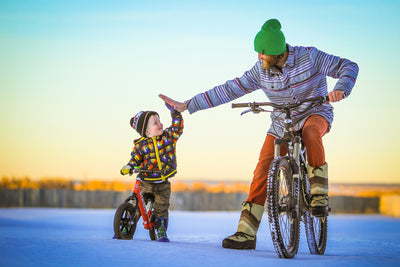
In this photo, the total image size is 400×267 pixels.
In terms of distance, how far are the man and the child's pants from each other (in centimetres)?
75

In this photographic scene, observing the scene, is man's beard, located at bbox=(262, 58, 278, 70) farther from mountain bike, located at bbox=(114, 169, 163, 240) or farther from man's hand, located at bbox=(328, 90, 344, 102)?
mountain bike, located at bbox=(114, 169, 163, 240)

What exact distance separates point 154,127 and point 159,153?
23 centimetres

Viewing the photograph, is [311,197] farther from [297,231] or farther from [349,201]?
[349,201]

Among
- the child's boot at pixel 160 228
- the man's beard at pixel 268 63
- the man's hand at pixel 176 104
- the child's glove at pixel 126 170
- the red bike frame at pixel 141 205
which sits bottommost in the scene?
the child's boot at pixel 160 228

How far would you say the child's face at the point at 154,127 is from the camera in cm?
471

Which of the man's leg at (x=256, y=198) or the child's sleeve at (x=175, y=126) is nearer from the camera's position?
the man's leg at (x=256, y=198)

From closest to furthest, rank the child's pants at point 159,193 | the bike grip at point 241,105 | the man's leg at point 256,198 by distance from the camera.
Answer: the bike grip at point 241,105 < the man's leg at point 256,198 < the child's pants at point 159,193

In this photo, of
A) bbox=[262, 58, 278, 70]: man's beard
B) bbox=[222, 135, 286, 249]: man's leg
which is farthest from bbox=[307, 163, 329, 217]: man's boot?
bbox=[262, 58, 278, 70]: man's beard

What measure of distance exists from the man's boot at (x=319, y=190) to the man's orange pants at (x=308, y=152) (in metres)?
0.06

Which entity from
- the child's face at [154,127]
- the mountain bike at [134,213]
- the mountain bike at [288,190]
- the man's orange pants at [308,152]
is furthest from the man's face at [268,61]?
the mountain bike at [134,213]

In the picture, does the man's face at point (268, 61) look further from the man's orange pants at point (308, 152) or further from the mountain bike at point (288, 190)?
the man's orange pants at point (308, 152)

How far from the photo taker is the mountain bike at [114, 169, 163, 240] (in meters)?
4.46

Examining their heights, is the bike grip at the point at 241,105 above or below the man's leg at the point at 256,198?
above

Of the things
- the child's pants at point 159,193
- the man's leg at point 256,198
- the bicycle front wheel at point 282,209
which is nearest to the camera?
the bicycle front wheel at point 282,209
